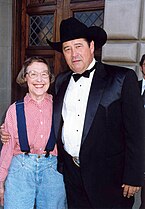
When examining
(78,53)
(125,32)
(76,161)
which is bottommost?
(76,161)

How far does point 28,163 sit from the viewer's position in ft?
7.29

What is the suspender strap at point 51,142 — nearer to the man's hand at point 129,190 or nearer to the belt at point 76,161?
the belt at point 76,161

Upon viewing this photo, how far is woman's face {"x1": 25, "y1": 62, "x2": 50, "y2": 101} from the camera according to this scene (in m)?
2.25

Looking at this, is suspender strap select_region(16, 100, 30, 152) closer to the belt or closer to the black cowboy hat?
the belt

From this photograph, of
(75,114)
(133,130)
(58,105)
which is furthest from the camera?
(58,105)

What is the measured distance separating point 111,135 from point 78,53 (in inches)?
23.0

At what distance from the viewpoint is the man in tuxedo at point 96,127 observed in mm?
2090

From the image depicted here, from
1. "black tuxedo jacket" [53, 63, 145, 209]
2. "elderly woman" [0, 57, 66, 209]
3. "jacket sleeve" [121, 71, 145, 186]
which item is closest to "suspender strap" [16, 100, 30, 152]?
"elderly woman" [0, 57, 66, 209]

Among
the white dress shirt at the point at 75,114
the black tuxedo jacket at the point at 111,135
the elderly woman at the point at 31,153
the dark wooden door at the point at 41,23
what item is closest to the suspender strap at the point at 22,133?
the elderly woman at the point at 31,153

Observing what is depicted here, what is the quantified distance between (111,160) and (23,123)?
0.65m

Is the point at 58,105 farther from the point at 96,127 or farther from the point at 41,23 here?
the point at 41,23

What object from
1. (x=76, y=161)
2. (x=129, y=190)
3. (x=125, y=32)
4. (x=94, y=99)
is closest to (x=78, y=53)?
(x=94, y=99)

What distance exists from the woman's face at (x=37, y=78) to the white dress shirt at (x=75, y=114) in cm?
19

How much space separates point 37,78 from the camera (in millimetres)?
2246
